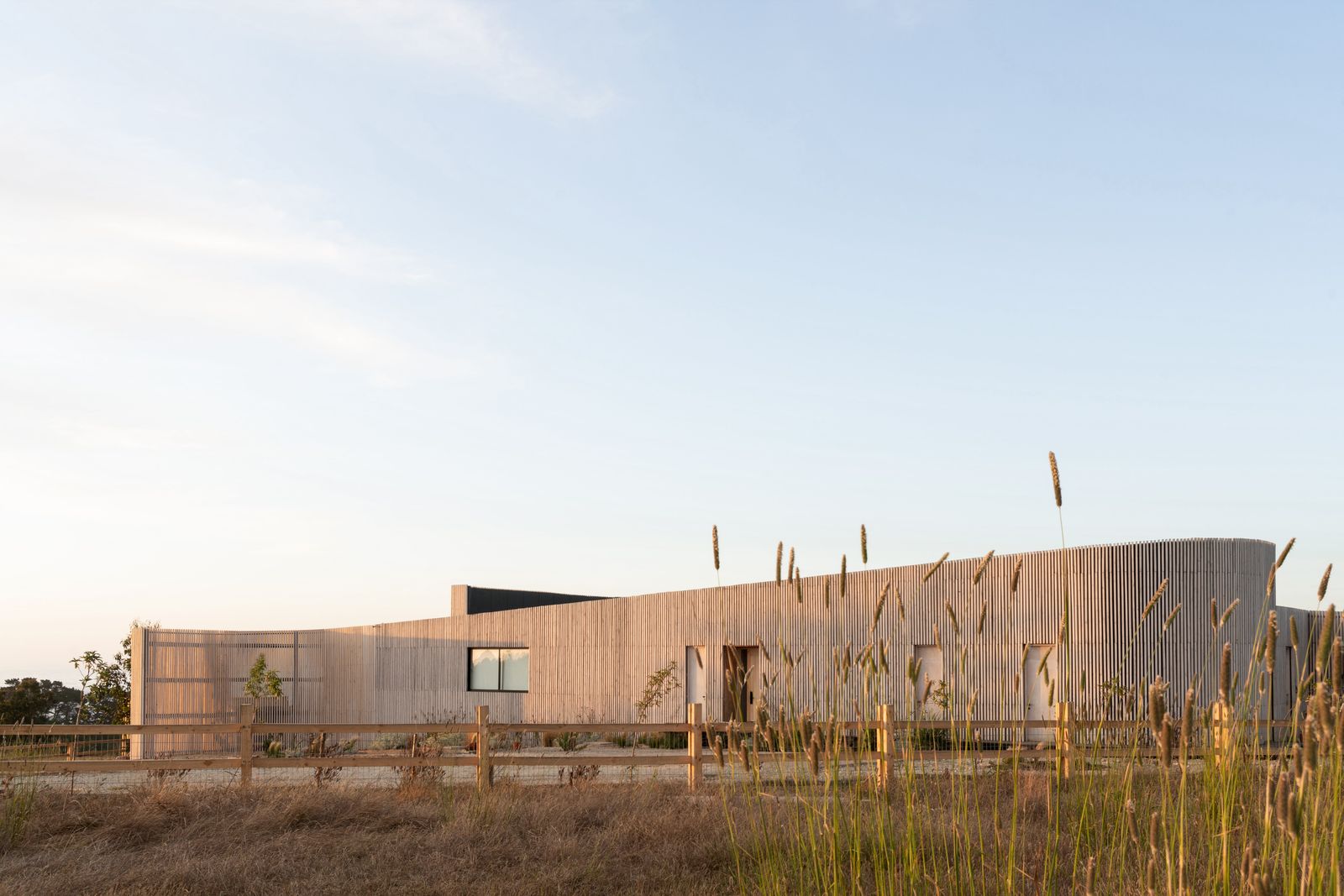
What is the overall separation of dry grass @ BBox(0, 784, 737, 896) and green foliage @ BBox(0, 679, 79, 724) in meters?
27.5

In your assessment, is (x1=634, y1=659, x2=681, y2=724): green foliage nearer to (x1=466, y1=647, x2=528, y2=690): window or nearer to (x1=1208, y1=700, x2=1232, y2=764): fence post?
(x1=466, y1=647, x2=528, y2=690): window

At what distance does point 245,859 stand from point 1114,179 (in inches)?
315

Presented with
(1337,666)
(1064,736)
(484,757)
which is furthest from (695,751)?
(1337,666)

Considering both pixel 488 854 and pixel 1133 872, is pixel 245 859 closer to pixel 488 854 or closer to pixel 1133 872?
pixel 488 854

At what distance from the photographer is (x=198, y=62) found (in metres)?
9.90

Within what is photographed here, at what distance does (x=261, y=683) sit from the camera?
2805 centimetres

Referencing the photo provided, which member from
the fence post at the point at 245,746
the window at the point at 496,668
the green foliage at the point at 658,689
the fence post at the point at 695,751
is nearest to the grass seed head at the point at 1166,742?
the fence post at the point at 245,746

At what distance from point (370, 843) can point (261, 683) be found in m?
22.6

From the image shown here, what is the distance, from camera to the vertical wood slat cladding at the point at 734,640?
16.4 metres

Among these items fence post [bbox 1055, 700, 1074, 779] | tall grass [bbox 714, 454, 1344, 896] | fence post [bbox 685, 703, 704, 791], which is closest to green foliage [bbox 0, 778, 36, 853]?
tall grass [bbox 714, 454, 1344, 896]

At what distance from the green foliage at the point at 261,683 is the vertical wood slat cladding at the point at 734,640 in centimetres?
62

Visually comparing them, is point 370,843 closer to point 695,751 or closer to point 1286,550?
point 695,751

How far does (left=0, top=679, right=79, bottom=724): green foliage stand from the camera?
32812mm

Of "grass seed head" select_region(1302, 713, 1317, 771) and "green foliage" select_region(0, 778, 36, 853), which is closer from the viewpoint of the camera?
"grass seed head" select_region(1302, 713, 1317, 771)
